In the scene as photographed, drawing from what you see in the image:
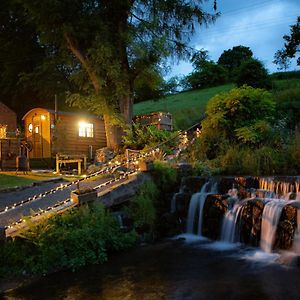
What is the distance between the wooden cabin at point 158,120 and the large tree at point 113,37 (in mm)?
1884

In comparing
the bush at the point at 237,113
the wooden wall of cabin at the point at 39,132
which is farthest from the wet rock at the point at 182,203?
the wooden wall of cabin at the point at 39,132

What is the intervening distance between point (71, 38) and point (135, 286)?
17.9m

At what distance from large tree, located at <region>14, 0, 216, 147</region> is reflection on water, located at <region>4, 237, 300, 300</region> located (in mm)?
13788

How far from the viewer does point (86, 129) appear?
26719 mm

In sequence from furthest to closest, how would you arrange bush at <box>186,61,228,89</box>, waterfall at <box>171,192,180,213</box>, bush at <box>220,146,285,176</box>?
bush at <box>186,61,228,89</box>, bush at <box>220,146,285,176</box>, waterfall at <box>171,192,180,213</box>

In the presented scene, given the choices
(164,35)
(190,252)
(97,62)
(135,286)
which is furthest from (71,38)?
(135,286)

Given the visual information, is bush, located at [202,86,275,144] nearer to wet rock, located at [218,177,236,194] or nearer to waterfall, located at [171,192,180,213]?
wet rock, located at [218,177,236,194]

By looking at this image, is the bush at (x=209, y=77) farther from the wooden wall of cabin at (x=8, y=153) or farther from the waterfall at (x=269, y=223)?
the waterfall at (x=269, y=223)

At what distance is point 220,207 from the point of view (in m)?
11.1

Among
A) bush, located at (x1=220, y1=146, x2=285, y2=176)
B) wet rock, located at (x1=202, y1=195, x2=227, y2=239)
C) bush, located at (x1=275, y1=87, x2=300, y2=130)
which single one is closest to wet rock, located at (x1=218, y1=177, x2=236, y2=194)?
wet rock, located at (x1=202, y1=195, x2=227, y2=239)

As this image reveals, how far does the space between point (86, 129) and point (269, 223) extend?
1884 centimetres

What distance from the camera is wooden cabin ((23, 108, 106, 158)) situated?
24.4 meters

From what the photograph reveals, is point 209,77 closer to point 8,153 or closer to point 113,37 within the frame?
point 113,37

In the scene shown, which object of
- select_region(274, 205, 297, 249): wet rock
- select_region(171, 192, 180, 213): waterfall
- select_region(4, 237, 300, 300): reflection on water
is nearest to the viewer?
select_region(4, 237, 300, 300): reflection on water
